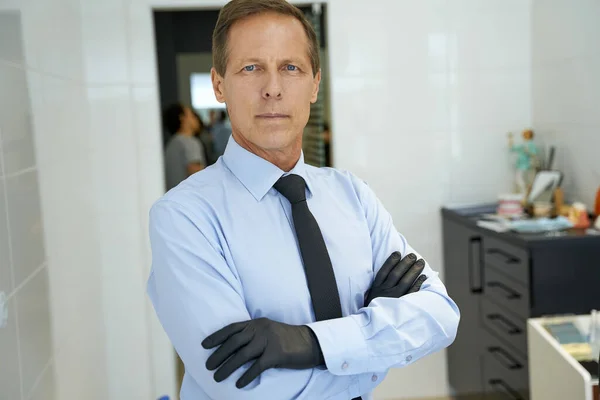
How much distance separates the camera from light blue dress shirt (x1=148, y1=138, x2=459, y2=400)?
4.19 feet

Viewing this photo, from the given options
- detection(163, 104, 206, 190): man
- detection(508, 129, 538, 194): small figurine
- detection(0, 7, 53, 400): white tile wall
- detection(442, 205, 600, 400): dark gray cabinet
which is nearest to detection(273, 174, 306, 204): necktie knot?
detection(0, 7, 53, 400): white tile wall

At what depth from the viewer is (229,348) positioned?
1.20 m

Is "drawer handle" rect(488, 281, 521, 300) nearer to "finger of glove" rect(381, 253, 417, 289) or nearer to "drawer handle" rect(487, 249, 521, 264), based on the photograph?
"drawer handle" rect(487, 249, 521, 264)

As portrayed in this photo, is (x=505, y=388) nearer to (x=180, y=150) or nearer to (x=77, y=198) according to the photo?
(x=77, y=198)

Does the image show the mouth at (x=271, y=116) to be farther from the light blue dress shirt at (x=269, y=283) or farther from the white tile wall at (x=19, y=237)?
the white tile wall at (x=19, y=237)

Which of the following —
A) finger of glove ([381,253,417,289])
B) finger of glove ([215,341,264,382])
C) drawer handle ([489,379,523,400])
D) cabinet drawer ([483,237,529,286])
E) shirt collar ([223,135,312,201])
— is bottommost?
drawer handle ([489,379,523,400])

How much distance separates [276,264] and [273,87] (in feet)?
1.24

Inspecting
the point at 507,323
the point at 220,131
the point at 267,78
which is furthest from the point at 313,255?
the point at 220,131

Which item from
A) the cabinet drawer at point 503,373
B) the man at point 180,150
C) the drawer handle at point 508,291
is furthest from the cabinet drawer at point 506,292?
the man at point 180,150

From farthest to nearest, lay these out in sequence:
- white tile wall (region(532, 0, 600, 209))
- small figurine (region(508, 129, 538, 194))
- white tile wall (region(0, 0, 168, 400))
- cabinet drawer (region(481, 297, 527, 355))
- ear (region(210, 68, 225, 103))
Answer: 1. small figurine (region(508, 129, 538, 194))
2. white tile wall (region(532, 0, 600, 209))
3. cabinet drawer (region(481, 297, 527, 355))
4. white tile wall (region(0, 0, 168, 400))
5. ear (region(210, 68, 225, 103))

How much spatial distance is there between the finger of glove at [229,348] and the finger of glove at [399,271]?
40cm

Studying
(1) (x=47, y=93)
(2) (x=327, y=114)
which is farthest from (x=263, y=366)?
(2) (x=327, y=114)

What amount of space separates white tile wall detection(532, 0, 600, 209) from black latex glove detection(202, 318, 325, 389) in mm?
2383

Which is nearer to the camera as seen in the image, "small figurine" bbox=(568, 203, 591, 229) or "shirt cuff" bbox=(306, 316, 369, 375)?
"shirt cuff" bbox=(306, 316, 369, 375)
